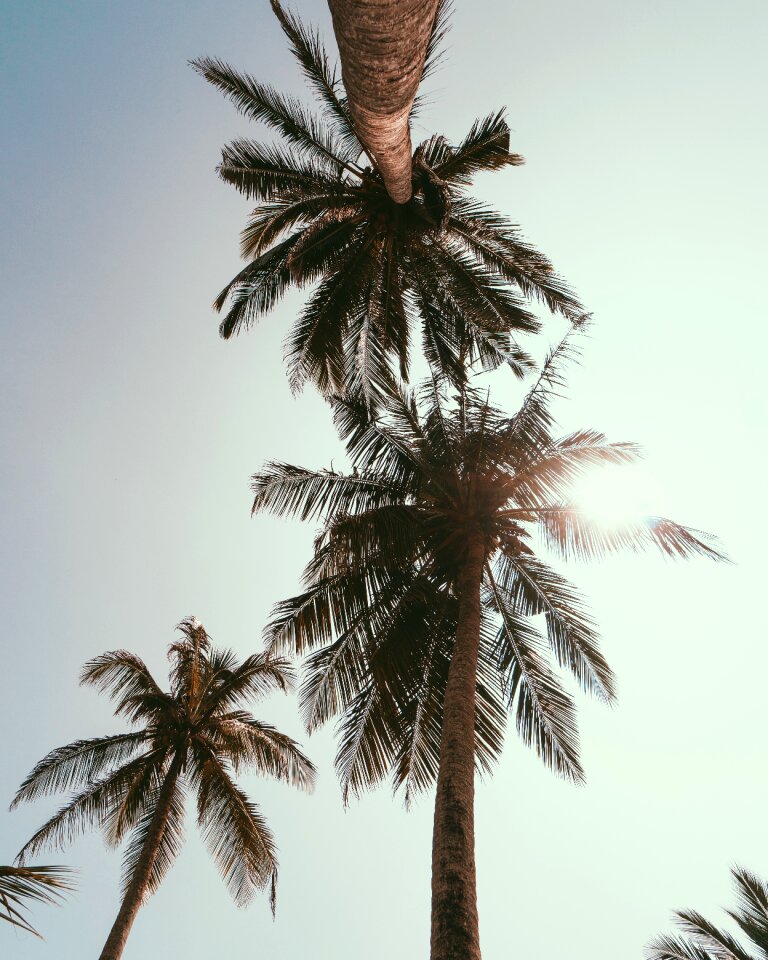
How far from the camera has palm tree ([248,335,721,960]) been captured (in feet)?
30.7

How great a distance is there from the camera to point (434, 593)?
10.0m

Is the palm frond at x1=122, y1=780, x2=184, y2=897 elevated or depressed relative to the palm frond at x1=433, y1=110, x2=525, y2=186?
depressed

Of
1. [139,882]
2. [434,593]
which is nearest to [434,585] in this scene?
Answer: [434,593]

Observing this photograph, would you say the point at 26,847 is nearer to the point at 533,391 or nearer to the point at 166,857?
the point at 166,857

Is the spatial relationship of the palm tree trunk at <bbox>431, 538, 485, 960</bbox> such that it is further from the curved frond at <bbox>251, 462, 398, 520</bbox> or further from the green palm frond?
the green palm frond

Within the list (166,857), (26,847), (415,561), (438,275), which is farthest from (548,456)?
(26,847)

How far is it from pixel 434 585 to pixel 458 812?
3.99m

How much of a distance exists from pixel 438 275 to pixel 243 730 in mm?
10155

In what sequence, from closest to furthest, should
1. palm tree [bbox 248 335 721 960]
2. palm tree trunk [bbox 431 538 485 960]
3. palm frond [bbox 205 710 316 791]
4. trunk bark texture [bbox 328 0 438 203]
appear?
trunk bark texture [bbox 328 0 438 203] < palm tree trunk [bbox 431 538 485 960] < palm tree [bbox 248 335 721 960] < palm frond [bbox 205 710 316 791]

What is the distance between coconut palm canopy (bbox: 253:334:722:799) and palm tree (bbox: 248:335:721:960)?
2cm

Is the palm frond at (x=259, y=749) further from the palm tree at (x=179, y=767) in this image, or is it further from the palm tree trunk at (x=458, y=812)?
the palm tree trunk at (x=458, y=812)

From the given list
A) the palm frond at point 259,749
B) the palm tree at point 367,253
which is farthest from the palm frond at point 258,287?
the palm frond at point 259,749

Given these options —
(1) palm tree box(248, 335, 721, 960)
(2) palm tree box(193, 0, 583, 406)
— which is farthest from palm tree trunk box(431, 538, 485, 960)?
(2) palm tree box(193, 0, 583, 406)

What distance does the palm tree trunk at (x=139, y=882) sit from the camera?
1078 cm
